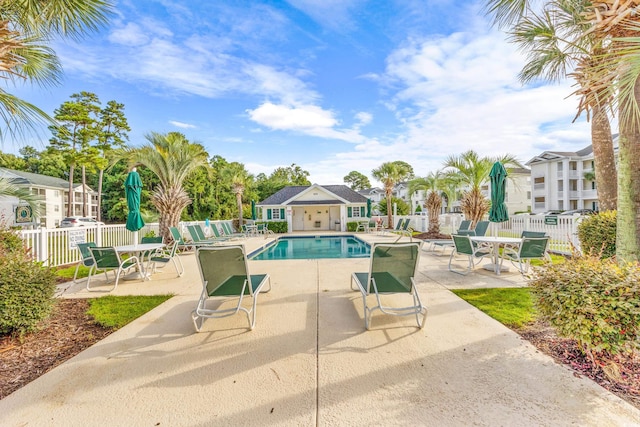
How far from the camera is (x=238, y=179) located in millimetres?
26188

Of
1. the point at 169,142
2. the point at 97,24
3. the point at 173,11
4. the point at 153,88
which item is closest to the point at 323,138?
the point at 153,88

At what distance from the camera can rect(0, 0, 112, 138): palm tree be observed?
3.96 meters

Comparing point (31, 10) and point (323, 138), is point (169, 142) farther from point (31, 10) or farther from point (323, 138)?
point (323, 138)

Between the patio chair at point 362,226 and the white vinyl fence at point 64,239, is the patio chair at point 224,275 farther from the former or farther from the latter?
the patio chair at point 362,226

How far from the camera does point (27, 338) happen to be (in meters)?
3.59

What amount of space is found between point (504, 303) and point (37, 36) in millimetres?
8626

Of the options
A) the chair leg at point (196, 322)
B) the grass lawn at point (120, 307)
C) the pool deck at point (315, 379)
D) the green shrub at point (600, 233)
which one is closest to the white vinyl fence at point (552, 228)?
the green shrub at point (600, 233)

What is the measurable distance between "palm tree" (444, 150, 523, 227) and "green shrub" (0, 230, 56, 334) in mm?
14610

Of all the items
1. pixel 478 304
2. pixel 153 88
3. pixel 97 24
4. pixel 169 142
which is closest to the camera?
pixel 478 304

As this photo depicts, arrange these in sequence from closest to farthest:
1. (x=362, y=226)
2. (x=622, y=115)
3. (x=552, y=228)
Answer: (x=622, y=115)
(x=552, y=228)
(x=362, y=226)

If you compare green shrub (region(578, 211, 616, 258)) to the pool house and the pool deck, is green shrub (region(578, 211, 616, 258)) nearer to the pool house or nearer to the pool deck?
the pool deck

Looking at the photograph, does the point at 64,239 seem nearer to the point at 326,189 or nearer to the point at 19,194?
the point at 19,194

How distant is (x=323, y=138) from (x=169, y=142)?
1790 cm

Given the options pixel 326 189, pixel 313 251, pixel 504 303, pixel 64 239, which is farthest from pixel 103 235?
pixel 326 189
